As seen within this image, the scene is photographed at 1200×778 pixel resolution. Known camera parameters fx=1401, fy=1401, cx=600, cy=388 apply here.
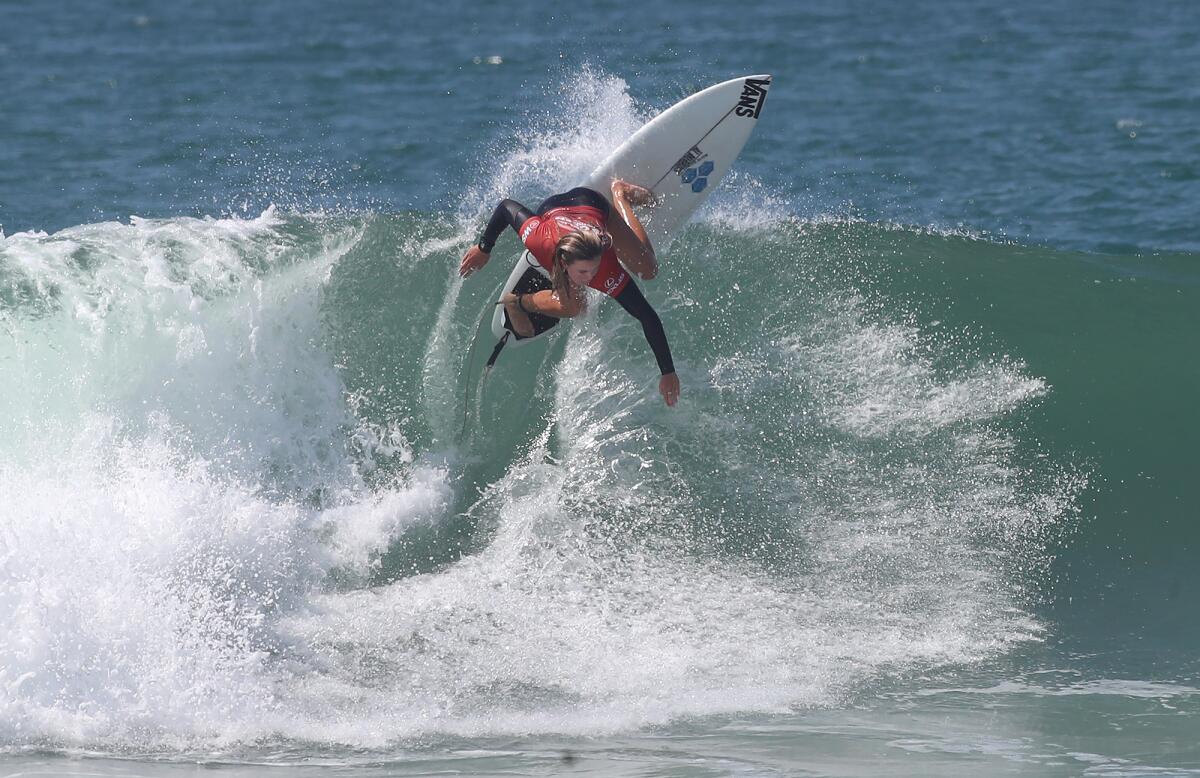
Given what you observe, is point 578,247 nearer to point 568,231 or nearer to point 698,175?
point 568,231

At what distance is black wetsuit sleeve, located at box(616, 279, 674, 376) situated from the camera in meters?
7.51

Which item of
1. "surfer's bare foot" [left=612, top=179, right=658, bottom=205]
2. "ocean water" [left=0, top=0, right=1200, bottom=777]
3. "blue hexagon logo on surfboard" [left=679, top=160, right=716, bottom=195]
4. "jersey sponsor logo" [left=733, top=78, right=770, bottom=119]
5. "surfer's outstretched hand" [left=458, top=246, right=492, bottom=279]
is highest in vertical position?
"jersey sponsor logo" [left=733, top=78, right=770, bottom=119]

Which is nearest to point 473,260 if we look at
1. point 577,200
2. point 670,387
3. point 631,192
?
point 577,200

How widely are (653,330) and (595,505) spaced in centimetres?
133

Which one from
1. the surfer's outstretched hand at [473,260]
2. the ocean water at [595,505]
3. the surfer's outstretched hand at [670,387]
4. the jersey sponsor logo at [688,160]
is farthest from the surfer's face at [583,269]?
the jersey sponsor logo at [688,160]

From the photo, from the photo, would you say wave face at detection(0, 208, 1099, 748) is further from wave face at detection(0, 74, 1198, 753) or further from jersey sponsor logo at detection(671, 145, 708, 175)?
jersey sponsor logo at detection(671, 145, 708, 175)

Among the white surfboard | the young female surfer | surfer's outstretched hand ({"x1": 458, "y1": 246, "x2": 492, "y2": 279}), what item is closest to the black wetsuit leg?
the young female surfer

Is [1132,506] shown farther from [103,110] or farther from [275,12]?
[275,12]

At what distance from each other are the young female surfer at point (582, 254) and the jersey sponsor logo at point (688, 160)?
0.45 metres

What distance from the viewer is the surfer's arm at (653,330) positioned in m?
7.51

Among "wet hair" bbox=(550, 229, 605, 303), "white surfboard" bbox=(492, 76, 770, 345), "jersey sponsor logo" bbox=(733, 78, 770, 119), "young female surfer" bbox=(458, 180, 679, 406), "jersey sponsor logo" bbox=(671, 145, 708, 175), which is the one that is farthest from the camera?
"jersey sponsor logo" bbox=(733, 78, 770, 119)

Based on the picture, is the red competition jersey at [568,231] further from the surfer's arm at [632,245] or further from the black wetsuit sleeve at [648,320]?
the surfer's arm at [632,245]

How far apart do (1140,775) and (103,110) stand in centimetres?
1597

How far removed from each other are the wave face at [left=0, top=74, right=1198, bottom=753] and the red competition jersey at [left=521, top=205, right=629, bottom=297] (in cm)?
133
